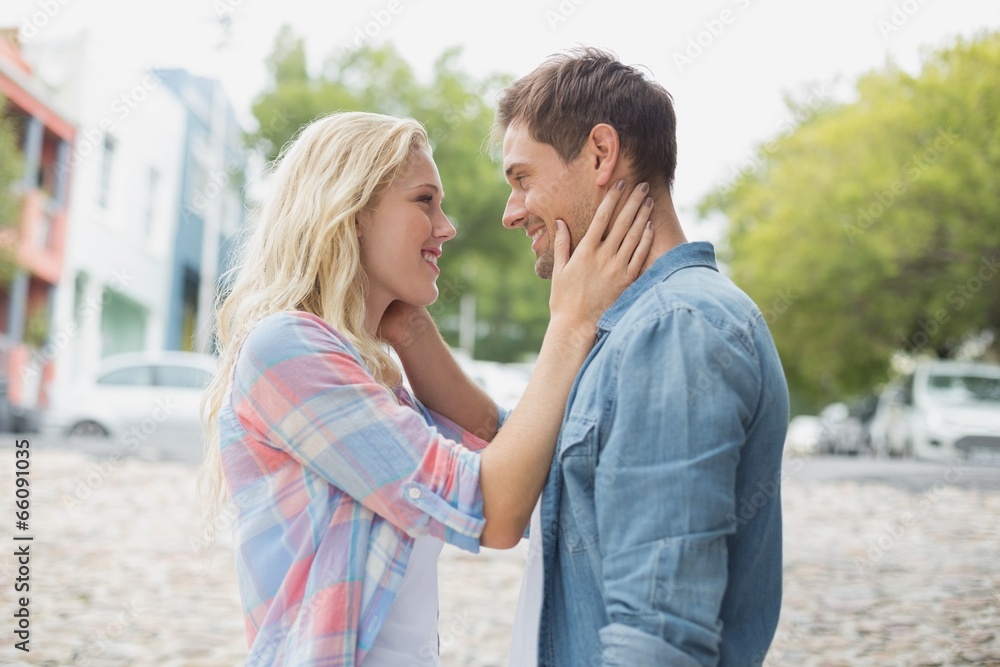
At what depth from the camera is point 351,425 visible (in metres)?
2.25

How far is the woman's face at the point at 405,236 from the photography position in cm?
267

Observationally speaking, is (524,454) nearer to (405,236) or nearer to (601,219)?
(601,219)

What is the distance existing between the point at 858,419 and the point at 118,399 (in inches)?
714

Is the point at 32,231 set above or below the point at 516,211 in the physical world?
above

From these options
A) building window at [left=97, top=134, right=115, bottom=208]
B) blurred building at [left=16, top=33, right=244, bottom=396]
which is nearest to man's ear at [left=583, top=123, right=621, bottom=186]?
blurred building at [left=16, top=33, right=244, bottom=396]

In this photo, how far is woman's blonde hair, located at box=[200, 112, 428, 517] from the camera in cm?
251

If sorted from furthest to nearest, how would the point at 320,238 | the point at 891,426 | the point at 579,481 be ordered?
the point at 891,426, the point at 320,238, the point at 579,481

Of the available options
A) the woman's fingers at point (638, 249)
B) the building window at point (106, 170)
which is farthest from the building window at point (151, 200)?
the woman's fingers at point (638, 249)

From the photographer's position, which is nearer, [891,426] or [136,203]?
[891,426]

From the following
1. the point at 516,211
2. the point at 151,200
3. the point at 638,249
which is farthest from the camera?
the point at 151,200

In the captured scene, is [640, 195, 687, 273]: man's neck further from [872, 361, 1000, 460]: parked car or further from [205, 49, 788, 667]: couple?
[872, 361, 1000, 460]: parked car

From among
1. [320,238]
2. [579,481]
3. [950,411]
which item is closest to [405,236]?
[320,238]

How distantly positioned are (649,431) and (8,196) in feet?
57.6

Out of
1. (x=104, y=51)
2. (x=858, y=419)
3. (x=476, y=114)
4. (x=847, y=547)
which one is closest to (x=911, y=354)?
(x=858, y=419)
